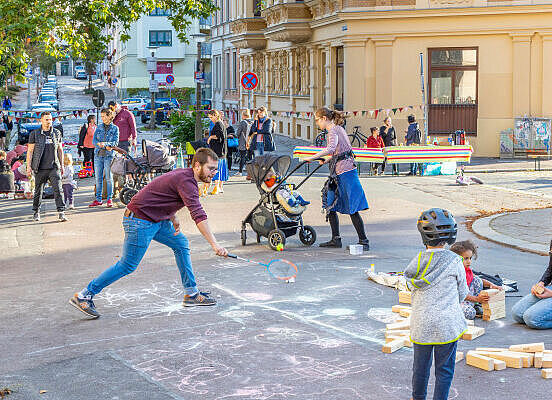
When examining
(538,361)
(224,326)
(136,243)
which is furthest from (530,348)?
(136,243)

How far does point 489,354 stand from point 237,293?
10.9ft

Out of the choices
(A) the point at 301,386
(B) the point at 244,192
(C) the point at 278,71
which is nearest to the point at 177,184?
(A) the point at 301,386

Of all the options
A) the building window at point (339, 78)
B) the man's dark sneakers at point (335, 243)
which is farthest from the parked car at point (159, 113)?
the man's dark sneakers at point (335, 243)

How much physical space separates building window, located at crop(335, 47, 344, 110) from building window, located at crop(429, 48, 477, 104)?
4.04 meters

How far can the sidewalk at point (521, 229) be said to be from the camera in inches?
511

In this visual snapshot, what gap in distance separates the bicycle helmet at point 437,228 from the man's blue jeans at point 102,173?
12.3 meters

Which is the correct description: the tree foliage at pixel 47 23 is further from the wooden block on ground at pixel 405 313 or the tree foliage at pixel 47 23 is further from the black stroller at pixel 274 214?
the wooden block on ground at pixel 405 313

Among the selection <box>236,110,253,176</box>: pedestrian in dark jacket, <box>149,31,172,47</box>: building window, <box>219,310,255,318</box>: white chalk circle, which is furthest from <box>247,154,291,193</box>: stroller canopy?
<box>149,31,172,47</box>: building window

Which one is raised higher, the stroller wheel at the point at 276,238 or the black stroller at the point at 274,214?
the black stroller at the point at 274,214

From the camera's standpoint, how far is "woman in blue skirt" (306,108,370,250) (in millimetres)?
12031

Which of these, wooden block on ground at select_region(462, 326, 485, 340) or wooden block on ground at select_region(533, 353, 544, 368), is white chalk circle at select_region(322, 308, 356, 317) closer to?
wooden block on ground at select_region(462, 326, 485, 340)

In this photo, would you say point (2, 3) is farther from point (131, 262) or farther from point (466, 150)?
point (466, 150)

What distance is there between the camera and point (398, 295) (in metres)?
9.47

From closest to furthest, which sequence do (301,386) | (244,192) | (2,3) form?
(301,386) → (2,3) → (244,192)
